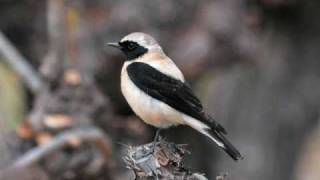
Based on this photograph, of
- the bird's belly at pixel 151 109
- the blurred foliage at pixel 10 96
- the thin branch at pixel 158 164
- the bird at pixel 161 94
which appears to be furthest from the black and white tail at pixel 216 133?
the blurred foliage at pixel 10 96

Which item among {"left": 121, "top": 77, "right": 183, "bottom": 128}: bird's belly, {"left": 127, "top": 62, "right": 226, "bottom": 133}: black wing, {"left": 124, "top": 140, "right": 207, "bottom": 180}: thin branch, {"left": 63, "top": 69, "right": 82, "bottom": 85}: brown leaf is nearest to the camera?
{"left": 124, "top": 140, "right": 207, "bottom": 180}: thin branch

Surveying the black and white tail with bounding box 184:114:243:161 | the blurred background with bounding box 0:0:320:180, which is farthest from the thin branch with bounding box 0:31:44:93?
the black and white tail with bounding box 184:114:243:161

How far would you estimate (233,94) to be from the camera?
41.5 feet

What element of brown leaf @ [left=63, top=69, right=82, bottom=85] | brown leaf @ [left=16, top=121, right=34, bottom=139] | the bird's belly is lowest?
brown leaf @ [left=16, top=121, right=34, bottom=139]

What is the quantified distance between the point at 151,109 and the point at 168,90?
0.61 feet

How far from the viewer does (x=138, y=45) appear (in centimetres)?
712

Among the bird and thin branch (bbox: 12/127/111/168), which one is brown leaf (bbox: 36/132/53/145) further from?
the bird

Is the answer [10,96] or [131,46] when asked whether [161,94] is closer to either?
[131,46]

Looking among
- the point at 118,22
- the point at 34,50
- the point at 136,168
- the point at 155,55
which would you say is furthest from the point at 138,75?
the point at 34,50

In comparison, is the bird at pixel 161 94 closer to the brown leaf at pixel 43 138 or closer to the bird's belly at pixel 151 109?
the bird's belly at pixel 151 109

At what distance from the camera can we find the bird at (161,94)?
21.6 ft

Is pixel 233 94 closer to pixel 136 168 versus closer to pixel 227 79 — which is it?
pixel 227 79

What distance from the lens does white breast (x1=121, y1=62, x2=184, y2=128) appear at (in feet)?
22.2

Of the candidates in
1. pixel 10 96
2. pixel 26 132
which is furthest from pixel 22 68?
pixel 10 96
